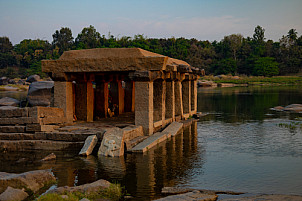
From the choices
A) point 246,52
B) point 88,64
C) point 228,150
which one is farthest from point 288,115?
point 246,52

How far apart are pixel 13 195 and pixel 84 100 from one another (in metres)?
8.29

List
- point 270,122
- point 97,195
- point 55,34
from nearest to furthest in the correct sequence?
point 97,195
point 270,122
point 55,34

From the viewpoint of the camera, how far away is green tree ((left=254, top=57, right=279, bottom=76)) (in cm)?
7631

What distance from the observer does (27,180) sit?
23.7 ft

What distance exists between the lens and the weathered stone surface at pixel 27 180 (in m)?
6.96

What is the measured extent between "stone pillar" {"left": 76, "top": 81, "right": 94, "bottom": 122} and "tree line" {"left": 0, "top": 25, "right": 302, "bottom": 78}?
67.1 metres

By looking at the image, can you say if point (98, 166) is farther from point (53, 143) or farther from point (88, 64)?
point (88, 64)

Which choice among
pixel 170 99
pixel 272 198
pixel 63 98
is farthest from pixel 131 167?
pixel 170 99

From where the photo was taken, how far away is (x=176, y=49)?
9162 cm

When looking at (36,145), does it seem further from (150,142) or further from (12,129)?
(150,142)

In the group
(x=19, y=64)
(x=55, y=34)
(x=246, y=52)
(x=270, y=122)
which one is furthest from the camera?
(x=55, y=34)

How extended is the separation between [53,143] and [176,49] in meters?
82.3

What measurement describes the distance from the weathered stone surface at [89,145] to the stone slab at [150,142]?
4.22 feet

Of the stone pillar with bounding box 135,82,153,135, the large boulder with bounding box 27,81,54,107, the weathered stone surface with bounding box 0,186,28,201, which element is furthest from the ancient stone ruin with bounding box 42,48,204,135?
the large boulder with bounding box 27,81,54,107
